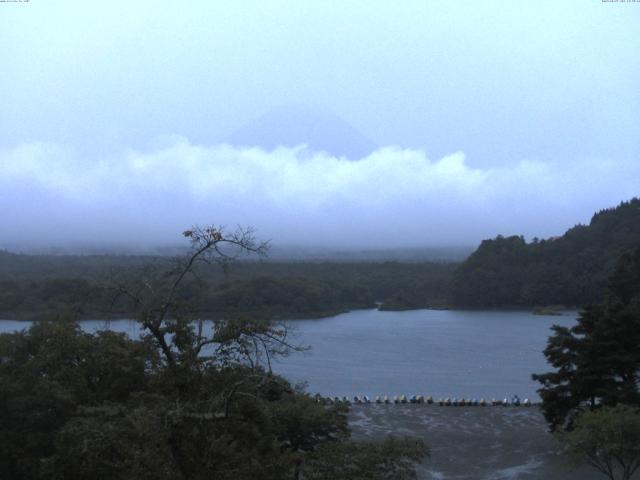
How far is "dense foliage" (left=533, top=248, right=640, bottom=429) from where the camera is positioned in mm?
12406

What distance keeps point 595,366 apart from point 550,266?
35.9 meters

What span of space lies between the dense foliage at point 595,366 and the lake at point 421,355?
15.1 ft

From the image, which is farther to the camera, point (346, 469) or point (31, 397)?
point (31, 397)

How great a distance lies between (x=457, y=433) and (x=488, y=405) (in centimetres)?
426

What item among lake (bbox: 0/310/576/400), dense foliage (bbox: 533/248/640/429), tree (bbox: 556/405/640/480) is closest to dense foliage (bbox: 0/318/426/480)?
tree (bbox: 556/405/640/480)

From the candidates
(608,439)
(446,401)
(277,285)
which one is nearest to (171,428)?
(608,439)

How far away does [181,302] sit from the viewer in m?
5.22

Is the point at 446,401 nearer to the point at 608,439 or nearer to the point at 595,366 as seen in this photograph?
the point at 595,366

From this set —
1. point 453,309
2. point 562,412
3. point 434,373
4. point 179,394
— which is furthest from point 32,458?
point 453,309

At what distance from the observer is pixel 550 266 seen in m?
47.2

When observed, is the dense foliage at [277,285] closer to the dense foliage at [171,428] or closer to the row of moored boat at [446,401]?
the row of moored boat at [446,401]

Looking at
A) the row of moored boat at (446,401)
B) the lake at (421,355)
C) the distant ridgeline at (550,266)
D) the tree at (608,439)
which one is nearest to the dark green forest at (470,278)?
the distant ridgeline at (550,266)

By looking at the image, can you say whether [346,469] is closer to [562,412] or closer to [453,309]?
[562,412]

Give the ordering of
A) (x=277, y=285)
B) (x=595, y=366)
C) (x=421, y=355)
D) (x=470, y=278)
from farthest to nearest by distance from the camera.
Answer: (x=470, y=278) < (x=277, y=285) < (x=421, y=355) < (x=595, y=366)
